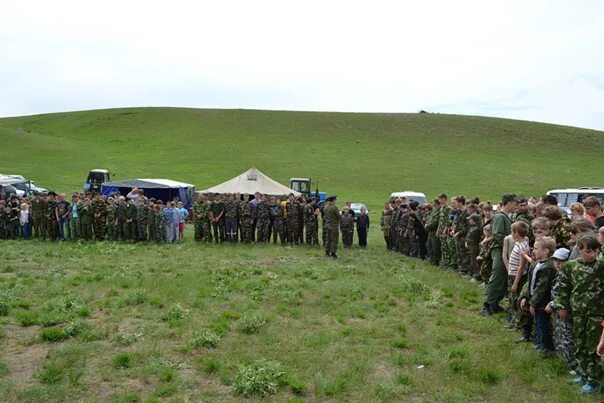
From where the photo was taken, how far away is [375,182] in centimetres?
4522

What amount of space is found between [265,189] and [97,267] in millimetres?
11680

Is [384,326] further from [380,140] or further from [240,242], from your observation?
[380,140]

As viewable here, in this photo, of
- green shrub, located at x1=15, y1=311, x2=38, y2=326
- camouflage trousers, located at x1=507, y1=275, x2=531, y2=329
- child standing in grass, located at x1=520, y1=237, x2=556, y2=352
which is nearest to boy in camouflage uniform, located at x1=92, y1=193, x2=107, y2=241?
green shrub, located at x1=15, y1=311, x2=38, y2=326

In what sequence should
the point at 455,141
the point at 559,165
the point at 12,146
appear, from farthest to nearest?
the point at 455,141, the point at 12,146, the point at 559,165

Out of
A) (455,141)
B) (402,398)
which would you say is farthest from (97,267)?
(455,141)

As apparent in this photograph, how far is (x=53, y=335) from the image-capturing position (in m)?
7.45

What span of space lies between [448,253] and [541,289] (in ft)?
22.5

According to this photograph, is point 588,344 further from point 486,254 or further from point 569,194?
point 569,194

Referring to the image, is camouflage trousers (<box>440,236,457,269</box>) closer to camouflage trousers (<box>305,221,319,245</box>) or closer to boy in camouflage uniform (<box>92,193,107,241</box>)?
camouflage trousers (<box>305,221,319,245</box>)

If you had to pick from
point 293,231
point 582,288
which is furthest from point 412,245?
point 582,288

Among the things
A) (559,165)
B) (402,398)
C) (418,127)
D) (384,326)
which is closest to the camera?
(402,398)

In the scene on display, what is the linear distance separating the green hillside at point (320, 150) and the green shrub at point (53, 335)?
30.5 metres

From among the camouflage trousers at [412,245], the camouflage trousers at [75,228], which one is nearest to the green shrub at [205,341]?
the camouflage trousers at [412,245]

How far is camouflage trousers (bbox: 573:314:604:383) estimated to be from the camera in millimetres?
5523
